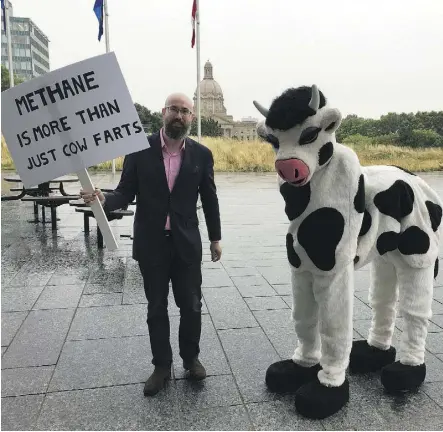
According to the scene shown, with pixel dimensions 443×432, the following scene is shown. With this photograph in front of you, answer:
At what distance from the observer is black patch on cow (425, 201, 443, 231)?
2.98 m

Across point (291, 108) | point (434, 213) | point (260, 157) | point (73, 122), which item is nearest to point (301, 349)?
point (434, 213)

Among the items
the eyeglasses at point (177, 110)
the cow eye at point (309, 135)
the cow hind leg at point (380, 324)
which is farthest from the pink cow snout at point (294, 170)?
the cow hind leg at point (380, 324)

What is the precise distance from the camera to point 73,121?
282cm

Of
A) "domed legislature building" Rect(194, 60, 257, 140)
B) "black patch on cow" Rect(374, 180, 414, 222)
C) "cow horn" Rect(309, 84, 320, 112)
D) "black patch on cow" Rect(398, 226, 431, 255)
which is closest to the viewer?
"cow horn" Rect(309, 84, 320, 112)

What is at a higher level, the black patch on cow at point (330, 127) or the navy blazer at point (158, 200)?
the black patch on cow at point (330, 127)

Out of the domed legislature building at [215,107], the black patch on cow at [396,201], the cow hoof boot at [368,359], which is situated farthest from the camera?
the domed legislature building at [215,107]

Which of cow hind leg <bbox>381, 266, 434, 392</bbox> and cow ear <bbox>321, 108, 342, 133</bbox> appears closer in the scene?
cow ear <bbox>321, 108, 342, 133</bbox>

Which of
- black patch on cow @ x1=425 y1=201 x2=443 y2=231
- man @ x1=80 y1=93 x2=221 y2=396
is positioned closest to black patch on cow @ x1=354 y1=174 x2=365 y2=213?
black patch on cow @ x1=425 y1=201 x2=443 y2=231

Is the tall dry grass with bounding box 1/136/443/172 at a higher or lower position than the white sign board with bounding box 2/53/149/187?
lower

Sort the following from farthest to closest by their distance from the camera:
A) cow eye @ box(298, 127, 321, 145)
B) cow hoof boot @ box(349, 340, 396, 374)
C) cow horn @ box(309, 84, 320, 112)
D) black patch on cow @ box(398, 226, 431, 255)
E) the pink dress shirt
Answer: cow hoof boot @ box(349, 340, 396, 374) < the pink dress shirt < black patch on cow @ box(398, 226, 431, 255) < cow eye @ box(298, 127, 321, 145) < cow horn @ box(309, 84, 320, 112)

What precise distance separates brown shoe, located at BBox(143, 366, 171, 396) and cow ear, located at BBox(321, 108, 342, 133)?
1.84 meters

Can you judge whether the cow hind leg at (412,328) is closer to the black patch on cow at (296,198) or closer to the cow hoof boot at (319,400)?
the cow hoof boot at (319,400)

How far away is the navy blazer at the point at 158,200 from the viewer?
3.01m

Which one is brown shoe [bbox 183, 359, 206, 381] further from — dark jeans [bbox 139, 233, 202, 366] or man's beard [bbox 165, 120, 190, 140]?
man's beard [bbox 165, 120, 190, 140]
